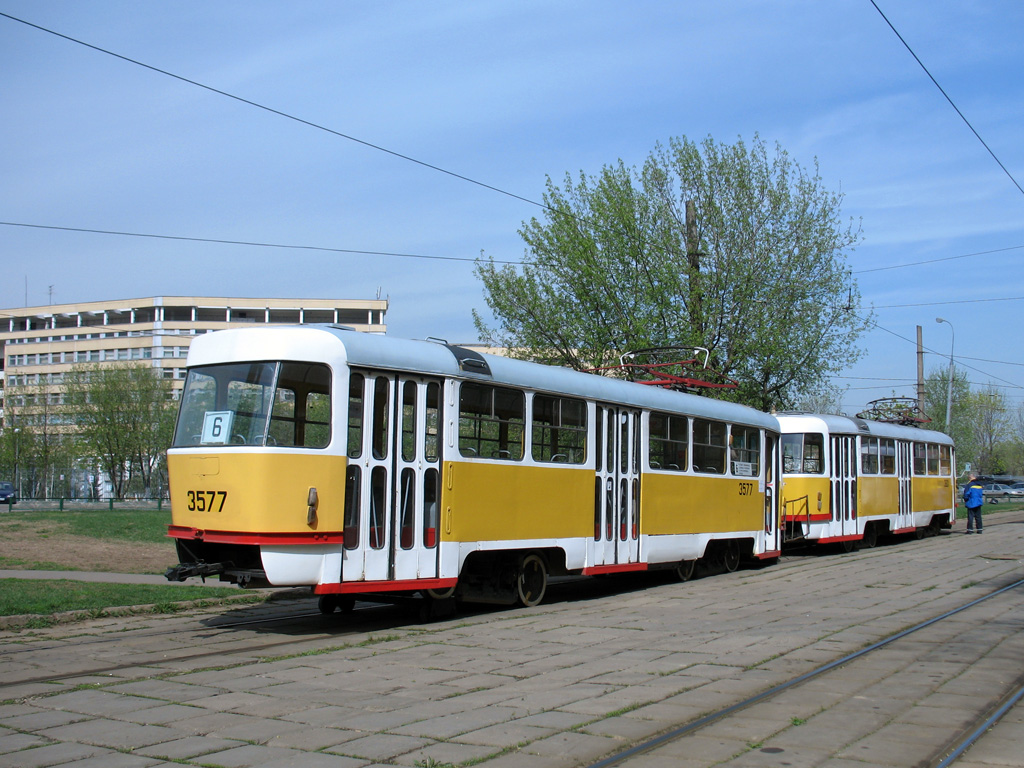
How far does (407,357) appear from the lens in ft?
34.3

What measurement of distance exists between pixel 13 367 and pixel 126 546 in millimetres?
80617

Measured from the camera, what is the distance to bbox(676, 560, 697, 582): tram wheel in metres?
16.0

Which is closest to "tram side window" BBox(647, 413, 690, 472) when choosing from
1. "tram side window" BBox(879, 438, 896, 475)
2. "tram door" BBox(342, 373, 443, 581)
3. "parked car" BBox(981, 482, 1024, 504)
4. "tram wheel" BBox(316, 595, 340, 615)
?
"tram door" BBox(342, 373, 443, 581)

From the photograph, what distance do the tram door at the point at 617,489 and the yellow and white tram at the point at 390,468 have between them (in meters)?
0.03

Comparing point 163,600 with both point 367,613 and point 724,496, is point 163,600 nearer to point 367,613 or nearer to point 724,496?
point 367,613

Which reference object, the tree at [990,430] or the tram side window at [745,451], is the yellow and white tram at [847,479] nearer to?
the tram side window at [745,451]

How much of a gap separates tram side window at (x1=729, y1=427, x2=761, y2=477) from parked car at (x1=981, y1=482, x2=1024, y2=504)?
47001mm

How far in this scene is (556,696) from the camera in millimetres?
6980

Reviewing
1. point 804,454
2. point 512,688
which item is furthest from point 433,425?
point 804,454

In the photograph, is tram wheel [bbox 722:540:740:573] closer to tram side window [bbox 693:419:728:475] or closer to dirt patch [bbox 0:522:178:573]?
tram side window [bbox 693:419:728:475]

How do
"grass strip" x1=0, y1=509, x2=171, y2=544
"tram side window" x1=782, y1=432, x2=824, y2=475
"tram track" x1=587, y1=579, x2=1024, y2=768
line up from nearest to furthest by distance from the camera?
"tram track" x1=587, y1=579, x2=1024, y2=768, "tram side window" x1=782, y1=432, x2=824, y2=475, "grass strip" x1=0, y1=509, x2=171, y2=544

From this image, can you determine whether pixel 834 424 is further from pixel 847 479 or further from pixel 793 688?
pixel 793 688

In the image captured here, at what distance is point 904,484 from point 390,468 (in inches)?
764

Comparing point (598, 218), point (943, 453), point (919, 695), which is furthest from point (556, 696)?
point (943, 453)
